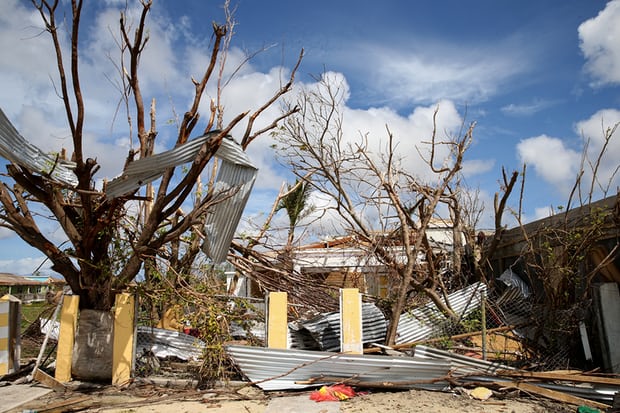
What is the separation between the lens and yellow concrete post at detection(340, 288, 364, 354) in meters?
6.73

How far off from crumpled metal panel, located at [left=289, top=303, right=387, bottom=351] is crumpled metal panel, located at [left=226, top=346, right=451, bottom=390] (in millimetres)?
854

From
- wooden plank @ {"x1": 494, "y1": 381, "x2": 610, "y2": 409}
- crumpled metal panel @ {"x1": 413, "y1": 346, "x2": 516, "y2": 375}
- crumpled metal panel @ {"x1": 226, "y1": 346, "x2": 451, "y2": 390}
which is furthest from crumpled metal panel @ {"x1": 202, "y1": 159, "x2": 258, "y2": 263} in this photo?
wooden plank @ {"x1": 494, "y1": 381, "x2": 610, "y2": 409}

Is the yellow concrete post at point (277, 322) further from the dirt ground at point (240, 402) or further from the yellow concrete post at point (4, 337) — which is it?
the yellow concrete post at point (4, 337)

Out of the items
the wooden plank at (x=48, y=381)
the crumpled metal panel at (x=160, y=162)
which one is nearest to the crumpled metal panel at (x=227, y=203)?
the crumpled metal panel at (x=160, y=162)

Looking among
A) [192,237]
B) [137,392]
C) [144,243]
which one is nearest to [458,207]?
[192,237]

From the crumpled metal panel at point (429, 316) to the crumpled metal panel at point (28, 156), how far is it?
5.85 m

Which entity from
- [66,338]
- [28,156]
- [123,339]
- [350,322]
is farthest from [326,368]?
[28,156]

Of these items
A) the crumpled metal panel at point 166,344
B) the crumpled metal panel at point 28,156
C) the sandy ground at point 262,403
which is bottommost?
the sandy ground at point 262,403

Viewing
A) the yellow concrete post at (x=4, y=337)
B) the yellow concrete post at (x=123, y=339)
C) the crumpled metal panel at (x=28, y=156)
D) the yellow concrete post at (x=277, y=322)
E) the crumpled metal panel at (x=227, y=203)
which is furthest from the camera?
the yellow concrete post at (x=4, y=337)

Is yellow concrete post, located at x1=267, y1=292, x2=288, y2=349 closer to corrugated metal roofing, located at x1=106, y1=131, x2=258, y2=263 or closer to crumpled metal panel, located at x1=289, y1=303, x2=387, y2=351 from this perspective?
crumpled metal panel, located at x1=289, y1=303, x2=387, y2=351

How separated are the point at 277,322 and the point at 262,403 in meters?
1.29

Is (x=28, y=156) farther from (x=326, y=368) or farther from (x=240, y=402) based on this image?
(x=326, y=368)

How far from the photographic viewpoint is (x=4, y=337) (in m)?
6.89

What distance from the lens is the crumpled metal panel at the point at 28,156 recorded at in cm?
534
